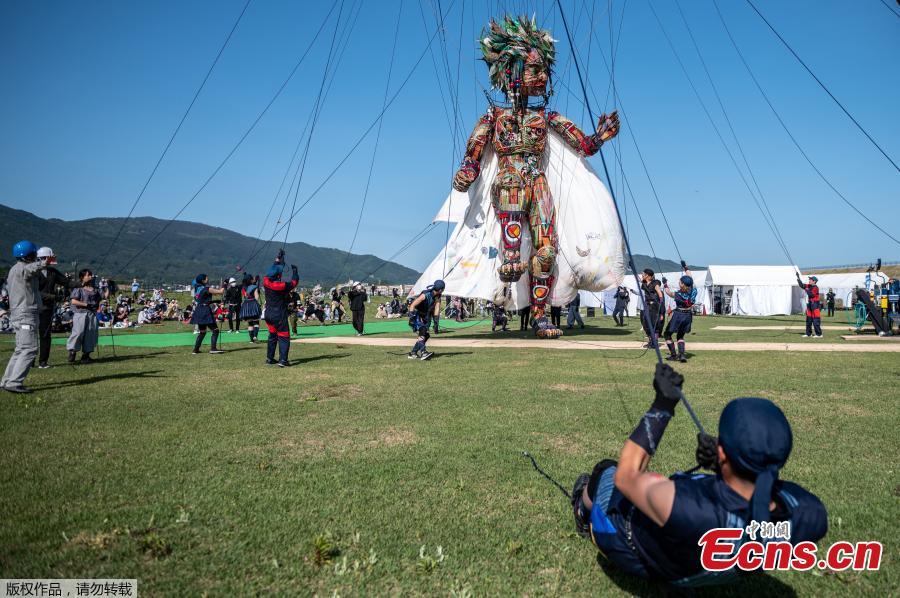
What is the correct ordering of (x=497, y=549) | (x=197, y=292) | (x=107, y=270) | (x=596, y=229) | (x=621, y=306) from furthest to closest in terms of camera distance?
1. (x=107, y=270)
2. (x=621, y=306)
3. (x=596, y=229)
4. (x=197, y=292)
5. (x=497, y=549)

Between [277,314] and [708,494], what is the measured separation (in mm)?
10511

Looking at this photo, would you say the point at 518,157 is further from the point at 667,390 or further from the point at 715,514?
the point at 715,514

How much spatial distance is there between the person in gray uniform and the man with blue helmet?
3.52 metres

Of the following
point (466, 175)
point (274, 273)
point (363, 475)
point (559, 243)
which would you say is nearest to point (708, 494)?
point (363, 475)

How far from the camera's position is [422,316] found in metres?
13.3

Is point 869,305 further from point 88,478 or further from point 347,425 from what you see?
point 88,478

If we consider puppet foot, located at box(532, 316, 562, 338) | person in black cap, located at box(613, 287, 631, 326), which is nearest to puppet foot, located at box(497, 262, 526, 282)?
puppet foot, located at box(532, 316, 562, 338)

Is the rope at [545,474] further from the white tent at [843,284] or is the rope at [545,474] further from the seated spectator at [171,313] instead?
the white tent at [843,284]

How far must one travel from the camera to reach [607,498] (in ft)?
9.96

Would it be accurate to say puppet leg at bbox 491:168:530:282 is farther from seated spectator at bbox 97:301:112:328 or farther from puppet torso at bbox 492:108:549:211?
seated spectator at bbox 97:301:112:328

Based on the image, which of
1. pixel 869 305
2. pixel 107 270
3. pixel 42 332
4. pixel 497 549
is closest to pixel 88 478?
pixel 497 549

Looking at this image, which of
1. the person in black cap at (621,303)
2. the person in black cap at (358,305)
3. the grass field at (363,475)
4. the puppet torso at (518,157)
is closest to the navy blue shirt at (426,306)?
the grass field at (363,475)

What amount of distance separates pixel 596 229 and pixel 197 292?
1126cm

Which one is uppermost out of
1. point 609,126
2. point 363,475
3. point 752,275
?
point 609,126
